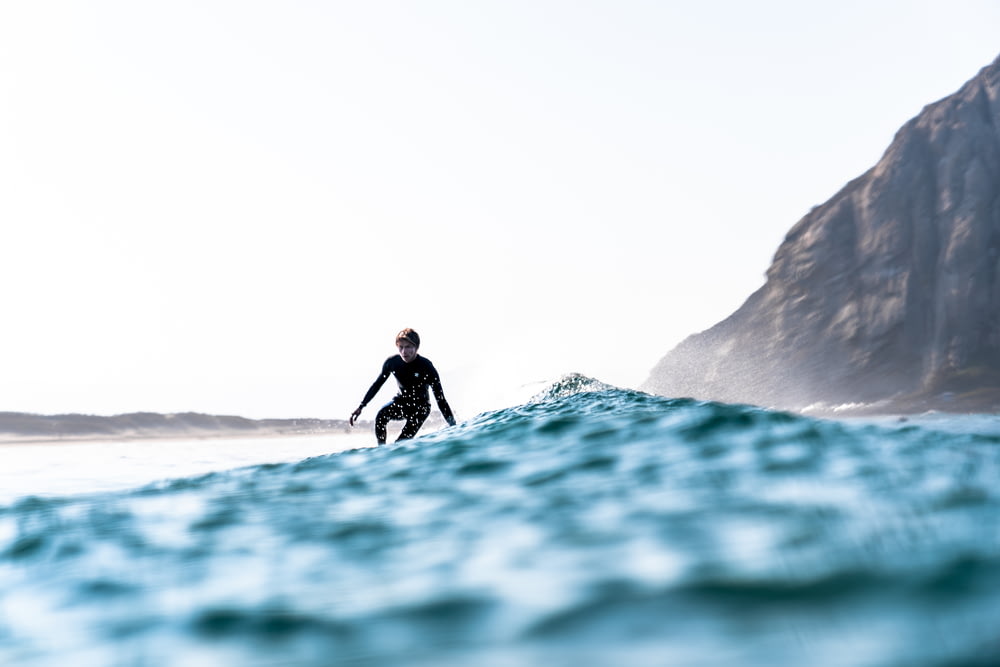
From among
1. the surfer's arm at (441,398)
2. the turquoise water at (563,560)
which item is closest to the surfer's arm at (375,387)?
the surfer's arm at (441,398)

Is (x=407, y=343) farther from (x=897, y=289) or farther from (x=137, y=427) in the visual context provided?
(x=897, y=289)

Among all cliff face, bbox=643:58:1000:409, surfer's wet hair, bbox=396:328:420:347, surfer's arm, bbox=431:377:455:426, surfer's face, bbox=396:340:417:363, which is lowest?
surfer's arm, bbox=431:377:455:426

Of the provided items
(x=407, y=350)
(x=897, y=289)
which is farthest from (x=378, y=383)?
(x=897, y=289)

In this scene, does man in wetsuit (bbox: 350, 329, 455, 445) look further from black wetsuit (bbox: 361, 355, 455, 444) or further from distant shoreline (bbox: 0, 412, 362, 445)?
distant shoreline (bbox: 0, 412, 362, 445)

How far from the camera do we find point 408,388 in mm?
10828

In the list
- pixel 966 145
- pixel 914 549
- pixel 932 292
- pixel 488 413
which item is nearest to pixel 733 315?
pixel 932 292

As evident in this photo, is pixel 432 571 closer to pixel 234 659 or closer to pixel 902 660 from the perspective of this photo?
pixel 234 659

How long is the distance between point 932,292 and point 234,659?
60.8m

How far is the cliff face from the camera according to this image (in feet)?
172

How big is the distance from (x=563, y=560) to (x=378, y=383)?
8.09 m

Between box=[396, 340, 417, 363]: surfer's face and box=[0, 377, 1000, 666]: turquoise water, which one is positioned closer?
box=[0, 377, 1000, 666]: turquoise water

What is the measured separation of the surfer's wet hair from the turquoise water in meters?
5.20

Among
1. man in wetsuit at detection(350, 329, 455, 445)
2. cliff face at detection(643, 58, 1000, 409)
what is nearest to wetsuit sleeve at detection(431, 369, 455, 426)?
man in wetsuit at detection(350, 329, 455, 445)

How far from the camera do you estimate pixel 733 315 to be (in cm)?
6612
